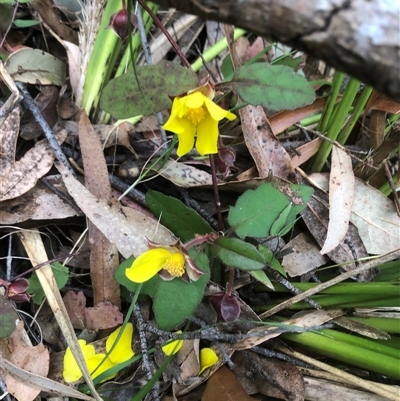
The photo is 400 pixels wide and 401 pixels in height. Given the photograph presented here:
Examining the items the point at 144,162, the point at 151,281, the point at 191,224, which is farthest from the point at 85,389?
the point at 144,162

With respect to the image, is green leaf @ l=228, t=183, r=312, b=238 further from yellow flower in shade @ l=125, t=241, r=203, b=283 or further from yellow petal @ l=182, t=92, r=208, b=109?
yellow petal @ l=182, t=92, r=208, b=109

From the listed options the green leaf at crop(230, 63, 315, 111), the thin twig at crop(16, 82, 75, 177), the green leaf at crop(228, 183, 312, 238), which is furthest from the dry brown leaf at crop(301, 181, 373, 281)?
the thin twig at crop(16, 82, 75, 177)

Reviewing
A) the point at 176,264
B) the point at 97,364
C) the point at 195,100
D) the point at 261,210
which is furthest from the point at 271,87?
the point at 97,364

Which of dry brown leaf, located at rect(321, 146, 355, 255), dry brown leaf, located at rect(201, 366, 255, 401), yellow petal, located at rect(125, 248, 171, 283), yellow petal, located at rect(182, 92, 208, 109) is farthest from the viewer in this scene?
dry brown leaf, located at rect(321, 146, 355, 255)

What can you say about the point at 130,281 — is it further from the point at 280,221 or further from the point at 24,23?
the point at 24,23

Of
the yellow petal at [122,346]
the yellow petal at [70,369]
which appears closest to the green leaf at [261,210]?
the yellow petal at [122,346]

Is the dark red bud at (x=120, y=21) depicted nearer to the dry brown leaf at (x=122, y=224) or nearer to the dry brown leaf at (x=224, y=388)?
the dry brown leaf at (x=122, y=224)
